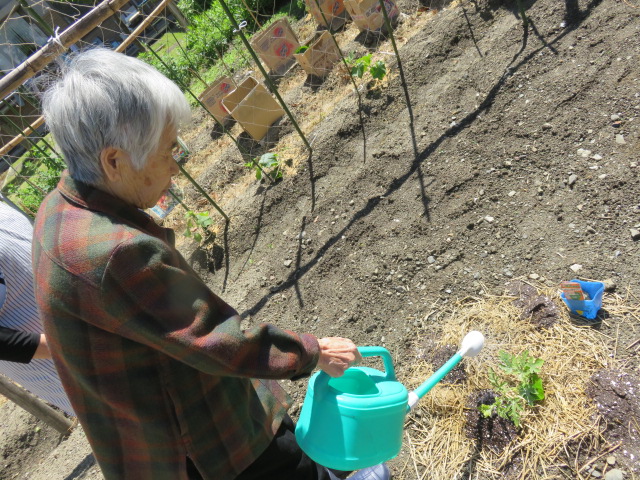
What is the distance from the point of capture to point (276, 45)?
190 inches

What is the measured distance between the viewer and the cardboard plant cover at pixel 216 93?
461 centimetres

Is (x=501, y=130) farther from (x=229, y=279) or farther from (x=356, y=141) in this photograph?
(x=229, y=279)

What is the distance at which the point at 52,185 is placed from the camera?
672 cm

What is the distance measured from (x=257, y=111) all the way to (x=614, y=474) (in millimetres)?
3577

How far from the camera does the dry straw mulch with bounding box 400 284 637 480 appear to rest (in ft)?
4.96

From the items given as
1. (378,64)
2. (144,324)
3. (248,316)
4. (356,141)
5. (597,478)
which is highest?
(144,324)

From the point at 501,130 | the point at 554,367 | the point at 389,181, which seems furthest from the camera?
the point at 389,181

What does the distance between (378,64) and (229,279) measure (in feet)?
6.19

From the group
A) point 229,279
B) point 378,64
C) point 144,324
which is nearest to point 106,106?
point 144,324

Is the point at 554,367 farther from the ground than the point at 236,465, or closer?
closer

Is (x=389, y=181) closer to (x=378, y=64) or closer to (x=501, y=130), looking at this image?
(x=501, y=130)

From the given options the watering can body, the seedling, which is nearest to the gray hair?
the watering can body

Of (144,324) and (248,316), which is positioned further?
(248,316)

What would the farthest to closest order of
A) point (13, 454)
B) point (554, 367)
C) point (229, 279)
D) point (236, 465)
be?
1. point (13, 454)
2. point (229, 279)
3. point (554, 367)
4. point (236, 465)
